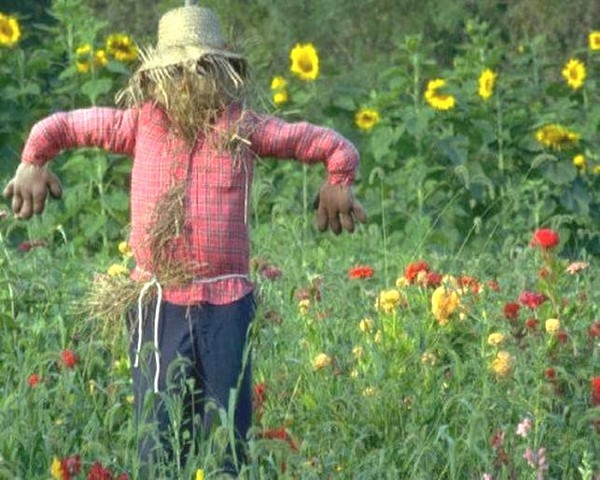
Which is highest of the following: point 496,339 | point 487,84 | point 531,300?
point 487,84

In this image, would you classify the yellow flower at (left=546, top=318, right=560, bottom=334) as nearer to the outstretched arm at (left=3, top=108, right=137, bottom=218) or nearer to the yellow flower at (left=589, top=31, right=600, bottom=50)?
the outstretched arm at (left=3, top=108, right=137, bottom=218)

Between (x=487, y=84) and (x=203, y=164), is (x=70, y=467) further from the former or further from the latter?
(x=487, y=84)

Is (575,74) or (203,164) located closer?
(203,164)

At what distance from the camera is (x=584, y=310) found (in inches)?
250

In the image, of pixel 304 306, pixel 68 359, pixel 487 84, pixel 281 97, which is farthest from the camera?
pixel 281 97

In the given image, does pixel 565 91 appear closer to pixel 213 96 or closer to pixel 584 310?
pixel 584 310

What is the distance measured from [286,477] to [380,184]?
612 cm

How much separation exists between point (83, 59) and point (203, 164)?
6.21 metres

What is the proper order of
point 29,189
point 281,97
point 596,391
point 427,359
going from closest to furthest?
point 29,189
point 596,391
point 427,359
point 281,97

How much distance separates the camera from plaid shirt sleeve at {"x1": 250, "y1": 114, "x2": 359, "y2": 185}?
479 centimetres

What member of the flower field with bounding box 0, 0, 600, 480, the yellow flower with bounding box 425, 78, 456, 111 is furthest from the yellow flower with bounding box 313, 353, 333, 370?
the yellow flower with bounding box 425, 78, 456, 111

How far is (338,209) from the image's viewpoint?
4789mm

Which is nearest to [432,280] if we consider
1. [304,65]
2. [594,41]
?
[304,65]

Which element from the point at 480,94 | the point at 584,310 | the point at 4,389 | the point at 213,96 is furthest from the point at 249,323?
the point at 480,94
